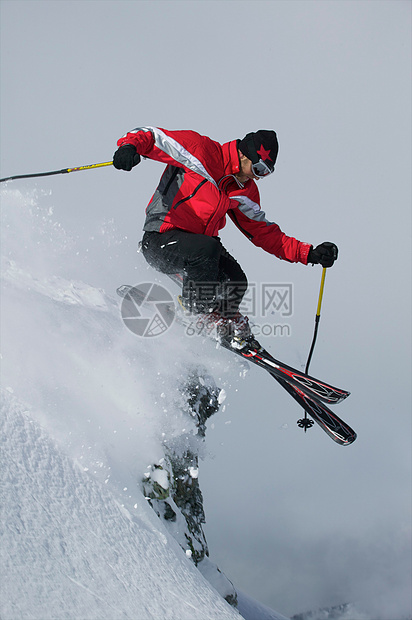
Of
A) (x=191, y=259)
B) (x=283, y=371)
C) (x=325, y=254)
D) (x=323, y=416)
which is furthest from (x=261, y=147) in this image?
(x=323, y=416)

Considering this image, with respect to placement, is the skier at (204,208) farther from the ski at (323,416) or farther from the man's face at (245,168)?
the ski at (323,416)

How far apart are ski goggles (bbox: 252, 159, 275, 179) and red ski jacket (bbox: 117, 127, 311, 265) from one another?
0.66 ft

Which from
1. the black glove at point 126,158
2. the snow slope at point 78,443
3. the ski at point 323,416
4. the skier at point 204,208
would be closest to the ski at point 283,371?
the ski at point 323,416

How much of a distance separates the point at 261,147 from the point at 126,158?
4.36 ft

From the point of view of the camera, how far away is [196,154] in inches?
169

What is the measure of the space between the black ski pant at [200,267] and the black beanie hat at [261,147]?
88 cm

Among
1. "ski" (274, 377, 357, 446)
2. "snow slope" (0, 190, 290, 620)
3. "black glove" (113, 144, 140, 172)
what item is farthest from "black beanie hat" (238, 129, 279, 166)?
"snow slope" (0, 190, 290, 620)

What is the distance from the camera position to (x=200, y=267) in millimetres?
4504

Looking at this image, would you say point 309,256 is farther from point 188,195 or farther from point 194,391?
point 194,391

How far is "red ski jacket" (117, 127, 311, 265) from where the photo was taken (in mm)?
4258

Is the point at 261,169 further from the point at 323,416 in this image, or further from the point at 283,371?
the point at 323,416

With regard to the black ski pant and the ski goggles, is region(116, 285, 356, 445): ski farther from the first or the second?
the ski goggles

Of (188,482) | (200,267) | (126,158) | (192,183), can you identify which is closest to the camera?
(126,158)

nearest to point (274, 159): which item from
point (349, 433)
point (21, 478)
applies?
point (349, 433)
